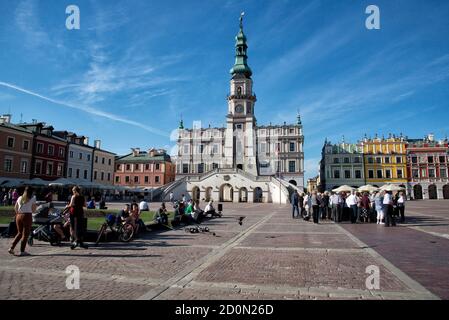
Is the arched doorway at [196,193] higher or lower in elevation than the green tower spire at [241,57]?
lower

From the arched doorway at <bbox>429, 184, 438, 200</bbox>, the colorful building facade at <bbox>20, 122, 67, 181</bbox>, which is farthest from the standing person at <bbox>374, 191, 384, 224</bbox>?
the arched doorway at <bbox>429, 184, 438, 200</bbox>

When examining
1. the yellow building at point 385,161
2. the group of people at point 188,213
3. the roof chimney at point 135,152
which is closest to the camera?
the group of people at point 188,213

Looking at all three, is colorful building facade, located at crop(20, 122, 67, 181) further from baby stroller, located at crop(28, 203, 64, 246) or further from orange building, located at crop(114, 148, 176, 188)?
baby stroller, located at crop(28, 203, 64, 246)

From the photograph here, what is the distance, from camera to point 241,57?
68875 millimetres

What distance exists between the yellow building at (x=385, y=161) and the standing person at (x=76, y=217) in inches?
2702

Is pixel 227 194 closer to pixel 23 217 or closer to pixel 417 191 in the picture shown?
pixel 417 191

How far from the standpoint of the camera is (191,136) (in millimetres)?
71938

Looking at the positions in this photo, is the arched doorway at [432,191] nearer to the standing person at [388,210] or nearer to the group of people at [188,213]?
the standing person at [388,210]

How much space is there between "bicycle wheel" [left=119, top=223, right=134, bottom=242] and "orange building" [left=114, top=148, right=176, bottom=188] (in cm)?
5967

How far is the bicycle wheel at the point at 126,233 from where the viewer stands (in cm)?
1160

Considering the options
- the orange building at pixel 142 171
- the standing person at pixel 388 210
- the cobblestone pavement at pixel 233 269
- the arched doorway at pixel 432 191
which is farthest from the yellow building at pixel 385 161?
the cobblestone pavement at pixel 233 269

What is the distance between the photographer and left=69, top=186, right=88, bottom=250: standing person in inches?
389

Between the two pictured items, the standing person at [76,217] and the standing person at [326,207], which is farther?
the standing person at [326,207]
